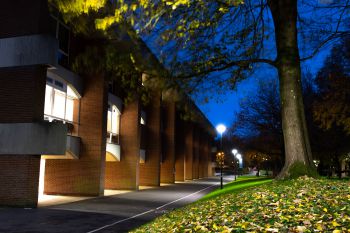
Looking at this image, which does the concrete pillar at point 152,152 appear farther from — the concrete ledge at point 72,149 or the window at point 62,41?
the window at point 62,41

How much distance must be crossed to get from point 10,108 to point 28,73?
179cm

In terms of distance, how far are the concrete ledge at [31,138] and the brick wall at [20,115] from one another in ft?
0.88

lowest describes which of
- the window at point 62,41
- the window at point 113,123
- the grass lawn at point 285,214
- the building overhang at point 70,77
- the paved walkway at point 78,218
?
the paved walkway at point 78,218

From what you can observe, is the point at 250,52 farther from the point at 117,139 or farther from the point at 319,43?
the point at 117,139

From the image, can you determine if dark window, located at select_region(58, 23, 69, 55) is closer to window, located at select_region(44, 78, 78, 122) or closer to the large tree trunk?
window, located at select_region(44, 78, 78, 122)

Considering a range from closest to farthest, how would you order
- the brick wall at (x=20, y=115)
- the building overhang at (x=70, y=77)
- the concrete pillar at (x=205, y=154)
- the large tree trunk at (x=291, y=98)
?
the large tree trunk at (x=291, y=98) < the brick wall at (x=20, y=115) < the building overhang at (x=70, y=77) < the concrete pillar at (x=205, y=154)

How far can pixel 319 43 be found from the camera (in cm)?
1245

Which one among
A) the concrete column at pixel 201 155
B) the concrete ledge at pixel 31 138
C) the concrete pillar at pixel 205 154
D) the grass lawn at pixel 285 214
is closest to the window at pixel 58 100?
the concrete ledge at pixel 31 138

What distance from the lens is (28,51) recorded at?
58.7 feet

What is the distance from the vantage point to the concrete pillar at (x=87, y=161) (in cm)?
2408

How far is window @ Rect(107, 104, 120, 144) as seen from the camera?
29.4 metres

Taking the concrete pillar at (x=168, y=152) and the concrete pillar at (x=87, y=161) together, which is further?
the concrete pillar at (x=168, y=152)

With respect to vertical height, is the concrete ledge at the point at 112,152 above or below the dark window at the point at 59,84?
below

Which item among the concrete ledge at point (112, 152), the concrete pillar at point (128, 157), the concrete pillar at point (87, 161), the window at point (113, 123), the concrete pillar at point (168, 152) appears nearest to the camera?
the concrete pillar at point (87, 161)
